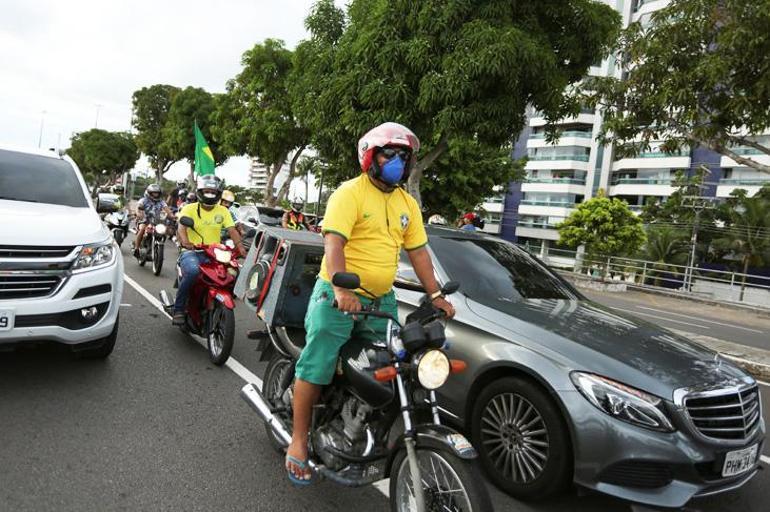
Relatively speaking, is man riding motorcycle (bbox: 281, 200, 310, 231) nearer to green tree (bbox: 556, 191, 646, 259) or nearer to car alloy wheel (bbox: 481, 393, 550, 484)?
car alloy wheel (bbox: 481, 393, 550, 484)

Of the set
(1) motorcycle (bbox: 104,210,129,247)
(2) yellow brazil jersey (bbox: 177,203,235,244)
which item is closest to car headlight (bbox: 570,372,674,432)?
(2) yellow brazil jersey (bbox: 177,203,235,244)

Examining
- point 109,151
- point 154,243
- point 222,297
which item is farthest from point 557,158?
point 222,297

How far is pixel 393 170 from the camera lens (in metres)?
2.82

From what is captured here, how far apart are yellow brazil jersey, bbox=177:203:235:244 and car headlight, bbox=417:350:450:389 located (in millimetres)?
4295

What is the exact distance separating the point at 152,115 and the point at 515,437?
46699 mm

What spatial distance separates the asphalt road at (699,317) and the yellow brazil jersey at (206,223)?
32.1 feet

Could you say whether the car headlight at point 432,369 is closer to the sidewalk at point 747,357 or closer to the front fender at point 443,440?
the front fender at point 443,440

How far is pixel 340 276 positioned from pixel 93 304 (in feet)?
9.26

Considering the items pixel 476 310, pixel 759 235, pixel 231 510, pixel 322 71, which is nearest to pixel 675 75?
pixel 476 310

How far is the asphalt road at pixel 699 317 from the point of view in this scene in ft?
41.1

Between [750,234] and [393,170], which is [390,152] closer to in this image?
[393,170]

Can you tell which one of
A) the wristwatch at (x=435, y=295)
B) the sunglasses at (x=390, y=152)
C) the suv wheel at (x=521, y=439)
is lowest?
the suv wheel at (x=521, y=439)

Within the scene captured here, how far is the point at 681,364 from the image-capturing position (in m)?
3.31

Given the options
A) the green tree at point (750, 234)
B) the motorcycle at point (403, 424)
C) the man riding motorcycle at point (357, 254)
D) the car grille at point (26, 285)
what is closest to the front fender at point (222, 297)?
the car grille at point (26, 285)
